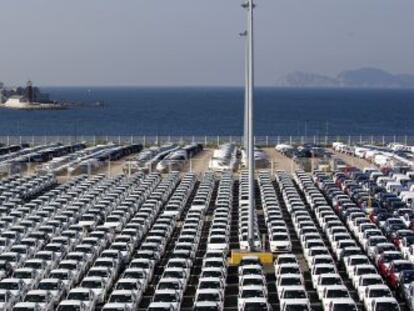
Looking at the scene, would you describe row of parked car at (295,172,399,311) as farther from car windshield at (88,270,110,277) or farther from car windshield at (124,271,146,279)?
car windshield at (88,270,110,277)

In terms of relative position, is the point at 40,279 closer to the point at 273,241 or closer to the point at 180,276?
the point at 180,276

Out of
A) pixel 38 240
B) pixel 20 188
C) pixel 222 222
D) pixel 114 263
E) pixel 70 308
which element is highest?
pixel 20 188

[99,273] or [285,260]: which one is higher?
[285,260]

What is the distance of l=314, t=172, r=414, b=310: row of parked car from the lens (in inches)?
920

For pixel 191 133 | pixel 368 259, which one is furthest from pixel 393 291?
pixel 191 133

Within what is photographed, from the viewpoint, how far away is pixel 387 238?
97.7ft

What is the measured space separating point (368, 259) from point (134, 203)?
13.7m

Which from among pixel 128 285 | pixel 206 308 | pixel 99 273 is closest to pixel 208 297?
pixel 206 308

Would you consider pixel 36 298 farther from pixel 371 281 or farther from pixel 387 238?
pixel 387 238

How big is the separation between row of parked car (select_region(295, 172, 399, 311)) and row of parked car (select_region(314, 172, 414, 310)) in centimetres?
39

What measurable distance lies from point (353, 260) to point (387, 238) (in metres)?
5.13

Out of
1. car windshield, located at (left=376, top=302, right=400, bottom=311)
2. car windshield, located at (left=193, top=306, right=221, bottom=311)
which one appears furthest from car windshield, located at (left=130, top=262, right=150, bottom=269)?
car windshield, located at (left=376, top=302, right=400, bottom=311)

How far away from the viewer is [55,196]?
38.8 meters

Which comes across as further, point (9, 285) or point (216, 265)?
point (216, 265)
